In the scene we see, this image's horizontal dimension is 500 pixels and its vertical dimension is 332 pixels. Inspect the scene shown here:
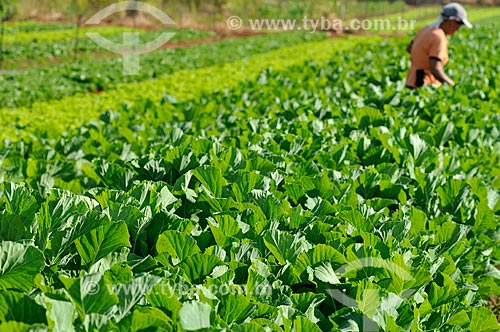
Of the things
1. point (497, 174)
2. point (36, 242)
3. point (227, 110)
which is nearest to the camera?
point (36, 242)

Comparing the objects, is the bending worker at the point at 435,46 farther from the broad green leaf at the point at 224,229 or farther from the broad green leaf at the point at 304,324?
the broad green leaf at the point at 304,324

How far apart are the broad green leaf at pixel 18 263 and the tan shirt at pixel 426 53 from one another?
6.17 m

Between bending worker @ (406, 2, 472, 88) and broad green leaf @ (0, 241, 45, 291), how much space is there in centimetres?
617

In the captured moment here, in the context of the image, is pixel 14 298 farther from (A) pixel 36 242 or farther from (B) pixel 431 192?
(B) pixel 431 192

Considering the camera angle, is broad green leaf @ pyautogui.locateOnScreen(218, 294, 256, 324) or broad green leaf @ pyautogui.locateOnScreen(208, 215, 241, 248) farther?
broad green leaf @ pyautogui.locateOnScreen(208, 215, 241, 248)

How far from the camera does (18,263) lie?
1883mm

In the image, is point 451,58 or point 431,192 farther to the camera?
point 451,58

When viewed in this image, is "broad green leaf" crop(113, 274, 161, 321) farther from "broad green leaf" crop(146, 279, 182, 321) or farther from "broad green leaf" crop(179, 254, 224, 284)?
"broad green leaf" crop(179, 254, 224, 284)

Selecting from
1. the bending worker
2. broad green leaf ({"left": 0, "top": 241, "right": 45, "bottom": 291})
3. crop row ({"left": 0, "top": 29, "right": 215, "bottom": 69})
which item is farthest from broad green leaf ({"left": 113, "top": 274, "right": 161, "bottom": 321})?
crop row ({"left": 0, "top": 29, "right": 215, "bottom": 69})

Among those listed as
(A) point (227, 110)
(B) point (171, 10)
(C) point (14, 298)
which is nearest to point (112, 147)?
(A) point (227, 110)

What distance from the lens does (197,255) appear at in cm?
208

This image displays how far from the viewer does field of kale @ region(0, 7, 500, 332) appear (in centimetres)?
176

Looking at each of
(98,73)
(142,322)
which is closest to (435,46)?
(142,322)

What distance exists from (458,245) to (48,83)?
13.2 meters
